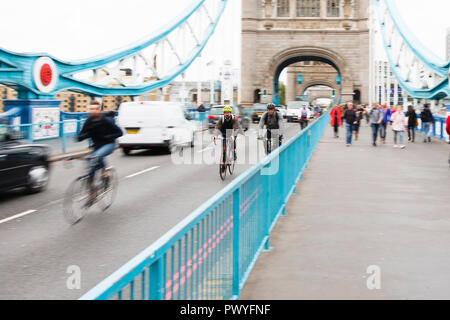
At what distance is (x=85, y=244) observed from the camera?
21.1 feet

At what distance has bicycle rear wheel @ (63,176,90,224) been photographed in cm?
761

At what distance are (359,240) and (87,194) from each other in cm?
364

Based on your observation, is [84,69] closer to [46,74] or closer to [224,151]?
[46,74]

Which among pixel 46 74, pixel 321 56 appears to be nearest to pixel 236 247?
pixel 46 74

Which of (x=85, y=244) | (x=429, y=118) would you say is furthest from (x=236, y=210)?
(x=429, y=118)

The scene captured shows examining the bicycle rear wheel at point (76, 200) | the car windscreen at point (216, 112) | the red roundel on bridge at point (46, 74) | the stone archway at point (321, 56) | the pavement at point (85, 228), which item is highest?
the stone archway at point (321, 56)

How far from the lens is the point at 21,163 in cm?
977

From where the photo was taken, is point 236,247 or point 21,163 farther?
point 21,163

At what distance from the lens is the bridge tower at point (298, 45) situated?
214 ft

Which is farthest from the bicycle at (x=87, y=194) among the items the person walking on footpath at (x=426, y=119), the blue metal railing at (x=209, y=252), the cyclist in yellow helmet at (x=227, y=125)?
the person walking on footpath at (x=426, y=119)

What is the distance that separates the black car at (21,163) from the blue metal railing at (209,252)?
4802 millimetres

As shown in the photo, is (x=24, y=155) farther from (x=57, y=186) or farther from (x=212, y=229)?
(x=212, y=229)

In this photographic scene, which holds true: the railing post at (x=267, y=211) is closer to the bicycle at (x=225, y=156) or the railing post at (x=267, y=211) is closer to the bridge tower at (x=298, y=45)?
the bicycle at (x=225, y=156)

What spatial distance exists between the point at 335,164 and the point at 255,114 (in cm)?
2933
